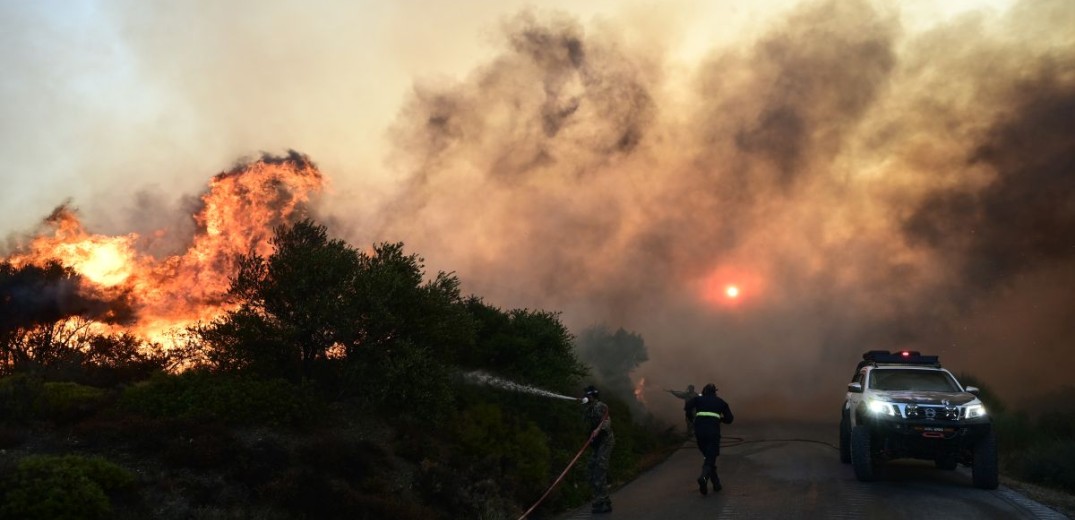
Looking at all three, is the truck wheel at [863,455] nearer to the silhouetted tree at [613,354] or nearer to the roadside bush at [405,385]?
the roadside bush at [405,385]

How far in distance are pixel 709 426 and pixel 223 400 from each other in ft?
31.2

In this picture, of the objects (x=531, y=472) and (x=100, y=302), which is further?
(x=100, y=302)

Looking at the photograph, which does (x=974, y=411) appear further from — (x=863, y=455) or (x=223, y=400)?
(x=223, y=400)

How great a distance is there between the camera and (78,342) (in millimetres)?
25781

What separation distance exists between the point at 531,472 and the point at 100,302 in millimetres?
18314

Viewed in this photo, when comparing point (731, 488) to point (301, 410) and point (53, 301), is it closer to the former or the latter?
point (301, 410)

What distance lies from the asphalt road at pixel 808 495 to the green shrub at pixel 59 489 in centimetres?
773

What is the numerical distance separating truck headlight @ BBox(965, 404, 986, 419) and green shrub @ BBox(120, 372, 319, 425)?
12924 millimetres

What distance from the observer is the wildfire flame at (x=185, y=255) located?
23.6 metres

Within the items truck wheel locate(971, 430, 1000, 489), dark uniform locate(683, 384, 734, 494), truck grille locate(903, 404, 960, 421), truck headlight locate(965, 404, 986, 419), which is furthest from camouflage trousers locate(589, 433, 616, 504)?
truck wheel locate(971, 430, 1000, 489)

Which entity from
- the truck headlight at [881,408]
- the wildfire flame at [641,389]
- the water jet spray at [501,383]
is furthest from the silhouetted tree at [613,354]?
the truck headlight at [881,408]

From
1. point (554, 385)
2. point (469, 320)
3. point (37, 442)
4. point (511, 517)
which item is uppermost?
point (469, 320)

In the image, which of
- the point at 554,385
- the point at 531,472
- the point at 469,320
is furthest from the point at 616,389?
Result: the point at 531,472

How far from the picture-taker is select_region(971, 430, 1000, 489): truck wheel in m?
15.2
